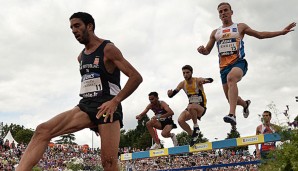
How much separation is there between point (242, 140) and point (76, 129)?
13.8 feet

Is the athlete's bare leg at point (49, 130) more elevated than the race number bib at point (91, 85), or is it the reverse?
the race number bib at point (91, 85)

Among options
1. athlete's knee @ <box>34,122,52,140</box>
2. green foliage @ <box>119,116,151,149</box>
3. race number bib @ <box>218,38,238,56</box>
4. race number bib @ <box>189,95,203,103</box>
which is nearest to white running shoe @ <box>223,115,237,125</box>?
race number bib @ <box>218,38,238,56</box>

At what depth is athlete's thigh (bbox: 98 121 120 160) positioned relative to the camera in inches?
179

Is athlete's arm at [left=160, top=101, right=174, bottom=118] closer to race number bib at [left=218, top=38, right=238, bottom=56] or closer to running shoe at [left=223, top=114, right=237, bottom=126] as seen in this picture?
race number bib at [left=218, top=38, right=238, bottom=56]

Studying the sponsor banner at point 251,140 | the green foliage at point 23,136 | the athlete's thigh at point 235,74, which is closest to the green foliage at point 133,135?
the green foliage at point 23,136

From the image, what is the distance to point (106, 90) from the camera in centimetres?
486

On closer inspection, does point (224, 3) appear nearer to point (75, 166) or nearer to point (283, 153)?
point (283, 153)

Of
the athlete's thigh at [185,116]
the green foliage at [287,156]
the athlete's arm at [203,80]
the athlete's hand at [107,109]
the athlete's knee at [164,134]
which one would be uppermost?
the athlete's arm at [203,80]

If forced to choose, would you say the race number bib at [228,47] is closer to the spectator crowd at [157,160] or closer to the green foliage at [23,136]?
the spectator crowd at [157,160]

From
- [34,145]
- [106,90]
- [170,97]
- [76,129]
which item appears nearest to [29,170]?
[34,145]

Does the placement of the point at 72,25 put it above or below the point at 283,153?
above

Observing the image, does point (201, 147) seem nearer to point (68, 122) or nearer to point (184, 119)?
point (184, 119)

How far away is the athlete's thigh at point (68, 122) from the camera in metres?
4.60

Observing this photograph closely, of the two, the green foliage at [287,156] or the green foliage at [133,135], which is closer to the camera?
the green foliage at [287,156]
